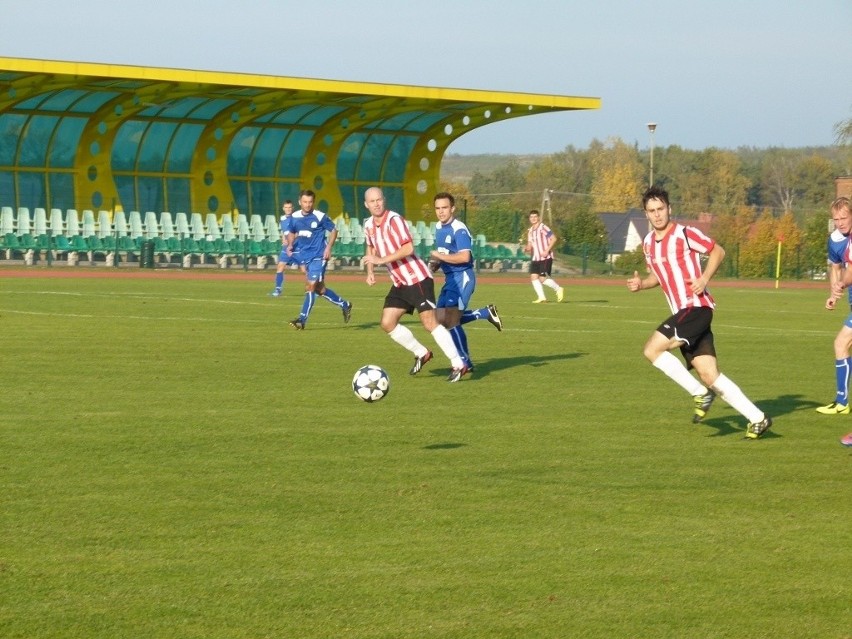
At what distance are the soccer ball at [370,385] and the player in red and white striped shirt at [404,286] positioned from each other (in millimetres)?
2172

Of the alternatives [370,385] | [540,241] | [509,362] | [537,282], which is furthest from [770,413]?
[540,241]

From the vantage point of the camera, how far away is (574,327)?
69.3 ft

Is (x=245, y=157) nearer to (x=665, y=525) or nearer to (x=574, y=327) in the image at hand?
(x=574, y=327)

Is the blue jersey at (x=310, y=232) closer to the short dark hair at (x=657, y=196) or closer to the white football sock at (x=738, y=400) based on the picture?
the short dark hair at (x=657, y=196)

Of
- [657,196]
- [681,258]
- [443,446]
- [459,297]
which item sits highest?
[657,196]

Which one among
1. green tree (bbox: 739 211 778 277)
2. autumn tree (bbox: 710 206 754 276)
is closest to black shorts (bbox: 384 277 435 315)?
autumn tree (bbox: 710 206 754 276)

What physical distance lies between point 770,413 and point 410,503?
16.3 feet

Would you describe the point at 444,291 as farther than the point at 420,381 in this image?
Yes

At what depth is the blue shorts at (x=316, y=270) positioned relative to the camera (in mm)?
20438

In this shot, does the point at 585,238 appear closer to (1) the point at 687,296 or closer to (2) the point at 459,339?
(2) the point at 459,339

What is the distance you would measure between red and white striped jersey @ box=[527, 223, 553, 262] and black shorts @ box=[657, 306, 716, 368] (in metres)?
18.7

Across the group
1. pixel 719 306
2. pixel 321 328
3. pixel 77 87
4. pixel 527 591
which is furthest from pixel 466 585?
pixel 77 87

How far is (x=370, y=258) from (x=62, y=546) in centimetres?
749

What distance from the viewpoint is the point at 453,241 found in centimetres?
1417
